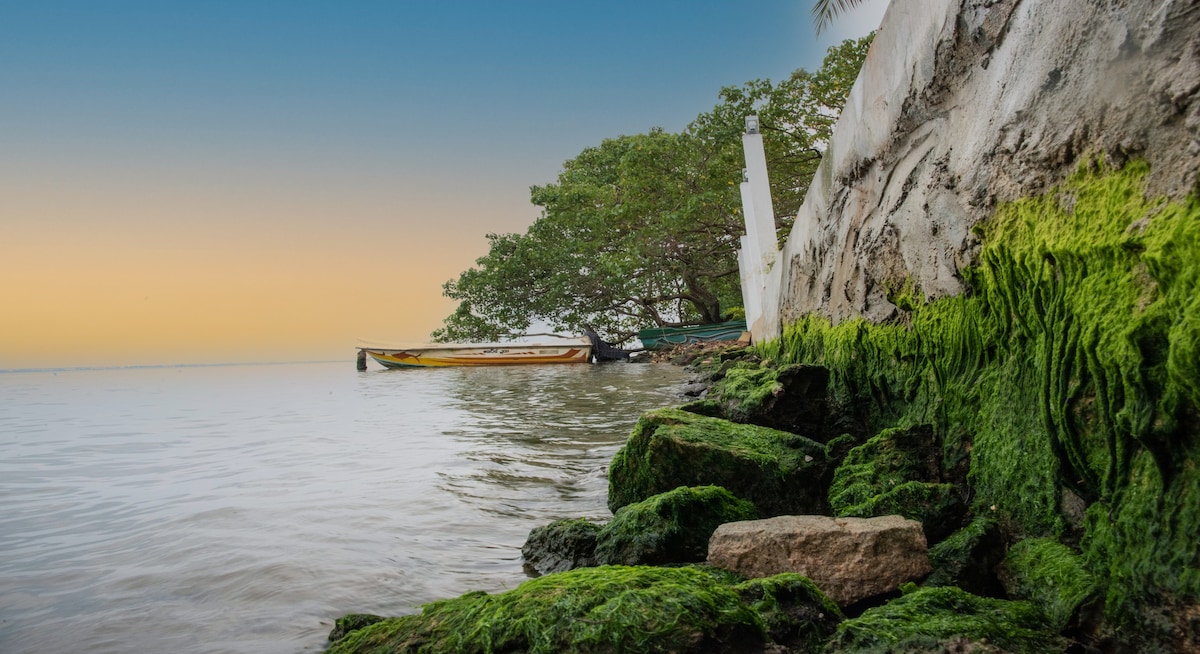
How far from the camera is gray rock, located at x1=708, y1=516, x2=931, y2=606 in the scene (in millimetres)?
2416

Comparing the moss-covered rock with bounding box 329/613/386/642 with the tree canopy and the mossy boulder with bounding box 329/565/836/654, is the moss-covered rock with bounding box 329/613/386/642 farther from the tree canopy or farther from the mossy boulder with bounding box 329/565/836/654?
the tree canopy

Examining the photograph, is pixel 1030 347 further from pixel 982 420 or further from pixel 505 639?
pixel 505 639

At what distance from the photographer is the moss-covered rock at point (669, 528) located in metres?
2.97

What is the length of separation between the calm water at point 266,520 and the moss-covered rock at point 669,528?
0.58 meters

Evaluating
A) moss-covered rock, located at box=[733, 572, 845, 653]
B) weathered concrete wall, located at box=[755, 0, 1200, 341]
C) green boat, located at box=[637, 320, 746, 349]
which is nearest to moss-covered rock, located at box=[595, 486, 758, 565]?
moss-covered rock, located at box=[733, 572, 845, 653]

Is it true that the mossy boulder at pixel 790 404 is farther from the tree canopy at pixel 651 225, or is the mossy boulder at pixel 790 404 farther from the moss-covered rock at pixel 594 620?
the tree canopy at pixel 651 225

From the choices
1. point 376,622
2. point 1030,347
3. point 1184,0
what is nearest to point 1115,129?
point 1184,0

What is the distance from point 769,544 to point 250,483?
15.8 ft

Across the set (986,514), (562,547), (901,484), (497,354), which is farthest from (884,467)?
(497,354)

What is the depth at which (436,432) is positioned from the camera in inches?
335

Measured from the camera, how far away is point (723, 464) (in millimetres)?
3605

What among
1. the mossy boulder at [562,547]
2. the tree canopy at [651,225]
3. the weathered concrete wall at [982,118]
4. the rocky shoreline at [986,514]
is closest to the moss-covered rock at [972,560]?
the rocky shoreline at [986,514]

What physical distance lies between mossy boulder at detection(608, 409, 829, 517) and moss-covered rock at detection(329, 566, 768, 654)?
1.33 m

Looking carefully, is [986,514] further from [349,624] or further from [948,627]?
[349,624]
